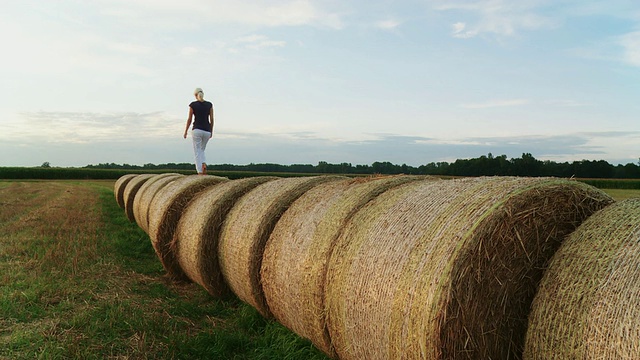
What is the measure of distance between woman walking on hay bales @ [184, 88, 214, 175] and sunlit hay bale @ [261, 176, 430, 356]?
7154mm

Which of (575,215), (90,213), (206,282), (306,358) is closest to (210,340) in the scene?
(306,358)

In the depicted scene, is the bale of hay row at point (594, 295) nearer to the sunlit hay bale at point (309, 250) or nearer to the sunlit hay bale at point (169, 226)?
the sunlit hay bale at point (309, 250)

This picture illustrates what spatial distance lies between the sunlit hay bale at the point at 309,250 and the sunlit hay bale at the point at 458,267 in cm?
42

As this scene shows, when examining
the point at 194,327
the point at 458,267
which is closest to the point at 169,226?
the point at 194,327

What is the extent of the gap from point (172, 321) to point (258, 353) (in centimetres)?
115

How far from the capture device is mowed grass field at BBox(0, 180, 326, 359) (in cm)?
404

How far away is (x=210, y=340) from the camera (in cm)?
426

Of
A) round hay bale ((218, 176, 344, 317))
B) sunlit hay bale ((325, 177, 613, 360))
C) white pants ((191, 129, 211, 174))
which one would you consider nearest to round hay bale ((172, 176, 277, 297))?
round hay bale ((218, 176, 344, 317))

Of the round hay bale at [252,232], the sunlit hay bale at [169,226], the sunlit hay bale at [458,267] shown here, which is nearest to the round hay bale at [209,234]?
the round hay bale at [252,232]

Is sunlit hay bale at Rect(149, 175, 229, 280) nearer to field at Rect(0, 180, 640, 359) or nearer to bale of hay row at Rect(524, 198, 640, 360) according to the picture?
field at Rect(0, 180, 640, 359)

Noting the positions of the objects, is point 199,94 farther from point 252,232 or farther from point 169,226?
point 252,232

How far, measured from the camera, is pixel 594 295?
223cm

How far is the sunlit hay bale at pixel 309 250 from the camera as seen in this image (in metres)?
3.50

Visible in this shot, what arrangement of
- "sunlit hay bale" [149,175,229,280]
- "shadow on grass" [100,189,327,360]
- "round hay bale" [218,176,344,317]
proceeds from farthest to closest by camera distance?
1. "sunlit hay bale" [149,175,229,280]
2. "round hay bale" [218,176,344,317]
3. "shadow on grass" [100,189,327,360]
